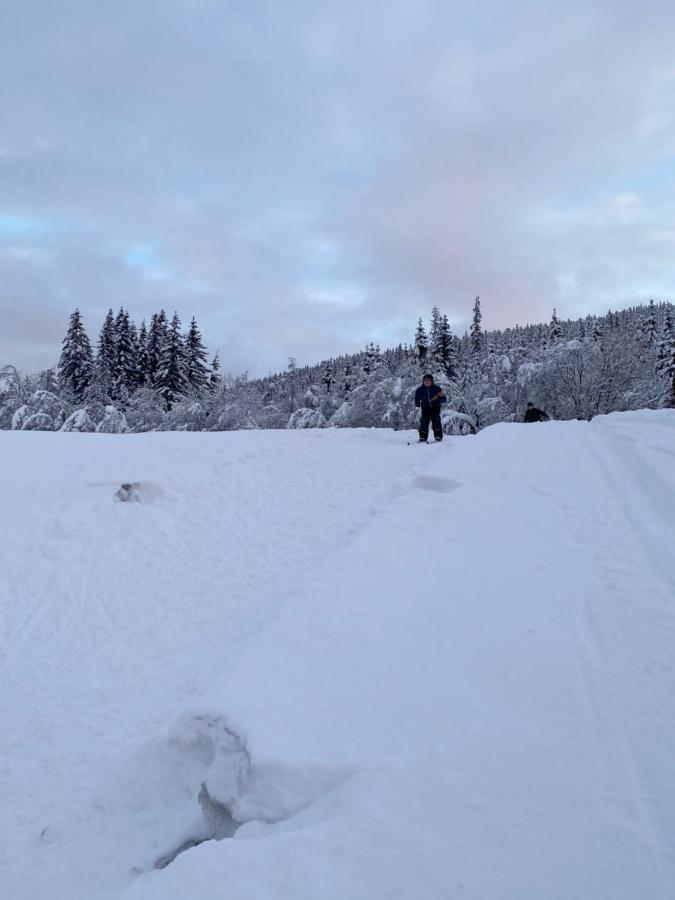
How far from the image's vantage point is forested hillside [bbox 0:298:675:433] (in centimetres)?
2320

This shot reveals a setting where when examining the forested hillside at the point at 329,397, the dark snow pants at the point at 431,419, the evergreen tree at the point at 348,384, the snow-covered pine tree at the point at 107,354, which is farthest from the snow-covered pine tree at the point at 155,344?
the dark snow pants at the point at 431,419

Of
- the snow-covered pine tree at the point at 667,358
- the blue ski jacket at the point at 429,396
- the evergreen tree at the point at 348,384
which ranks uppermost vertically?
the snow-covered pine tree at the point at 667,358

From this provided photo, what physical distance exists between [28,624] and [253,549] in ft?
9.35

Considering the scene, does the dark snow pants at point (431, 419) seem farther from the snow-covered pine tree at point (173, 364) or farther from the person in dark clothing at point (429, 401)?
the snow-covered pine tree at point (173, 364)

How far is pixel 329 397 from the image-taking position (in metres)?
38.1

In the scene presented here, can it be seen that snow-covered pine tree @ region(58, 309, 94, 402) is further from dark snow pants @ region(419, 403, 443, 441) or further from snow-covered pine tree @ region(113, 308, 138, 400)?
dark snow pants @ region(419, 403, 443, 441)

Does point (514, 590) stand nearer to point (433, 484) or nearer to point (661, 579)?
point (661, 579)

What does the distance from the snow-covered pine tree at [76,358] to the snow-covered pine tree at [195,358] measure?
23.4 feet

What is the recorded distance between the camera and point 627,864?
194 cm

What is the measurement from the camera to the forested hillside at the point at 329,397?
76.1 feet

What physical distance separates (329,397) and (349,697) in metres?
35.5

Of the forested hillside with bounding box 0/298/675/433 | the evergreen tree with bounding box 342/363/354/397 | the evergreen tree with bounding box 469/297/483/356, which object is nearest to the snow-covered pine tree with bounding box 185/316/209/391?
the forested hillside with bounding box 0/298/675/433

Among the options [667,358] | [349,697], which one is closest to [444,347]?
[667,358]

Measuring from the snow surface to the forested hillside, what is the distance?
14.8m
